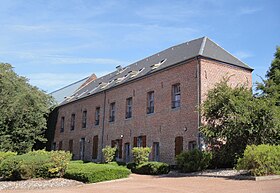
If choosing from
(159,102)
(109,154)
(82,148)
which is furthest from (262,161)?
(82,148)

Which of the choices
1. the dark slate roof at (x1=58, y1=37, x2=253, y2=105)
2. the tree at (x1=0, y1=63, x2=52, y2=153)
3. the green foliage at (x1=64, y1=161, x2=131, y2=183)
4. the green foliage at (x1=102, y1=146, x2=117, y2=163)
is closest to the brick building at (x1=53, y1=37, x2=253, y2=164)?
the dark slate roof at (x1=58, y1=37, x2=253, y2=105)

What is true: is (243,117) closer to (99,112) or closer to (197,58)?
(197,58)

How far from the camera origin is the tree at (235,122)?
54.1ft

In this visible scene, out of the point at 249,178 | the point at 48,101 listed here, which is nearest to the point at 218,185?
the point at 249,178

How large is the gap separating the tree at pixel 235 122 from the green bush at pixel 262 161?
7.46ft

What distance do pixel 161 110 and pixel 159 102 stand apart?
2.11 feet

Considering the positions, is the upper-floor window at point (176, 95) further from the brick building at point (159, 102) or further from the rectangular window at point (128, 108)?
the rectangular window at point (128, 108)

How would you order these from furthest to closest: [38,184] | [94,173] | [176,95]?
[176,95], [94,173], [38,184]

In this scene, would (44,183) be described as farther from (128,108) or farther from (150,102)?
(128,108)

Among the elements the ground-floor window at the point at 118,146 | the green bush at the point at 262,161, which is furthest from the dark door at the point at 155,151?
the green bush at the point at 262,161

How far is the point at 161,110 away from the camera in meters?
23.6

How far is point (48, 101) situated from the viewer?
3744cm

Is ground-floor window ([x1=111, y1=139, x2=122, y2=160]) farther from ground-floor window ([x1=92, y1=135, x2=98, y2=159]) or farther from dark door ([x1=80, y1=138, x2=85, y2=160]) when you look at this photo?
dark door ([x1=80, y1=138, x2=85, y2=160])

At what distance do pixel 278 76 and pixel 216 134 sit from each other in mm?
9038
